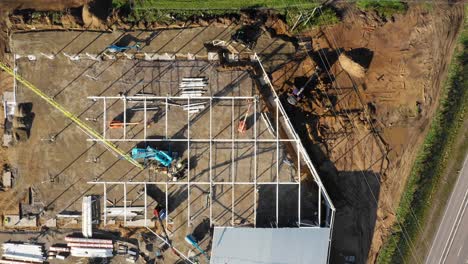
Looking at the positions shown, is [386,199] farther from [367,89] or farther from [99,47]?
[99,47]

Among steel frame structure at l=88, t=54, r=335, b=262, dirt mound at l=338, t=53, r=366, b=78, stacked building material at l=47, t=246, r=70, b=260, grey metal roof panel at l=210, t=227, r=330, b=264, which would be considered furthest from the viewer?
stacked building material at l=47, t=246, r=70, b=260

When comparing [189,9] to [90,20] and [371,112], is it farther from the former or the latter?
[371,112]

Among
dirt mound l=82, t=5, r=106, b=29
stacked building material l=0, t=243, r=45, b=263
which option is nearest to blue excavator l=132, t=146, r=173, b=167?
dirt mound l=82, t=5, r=106, b=29

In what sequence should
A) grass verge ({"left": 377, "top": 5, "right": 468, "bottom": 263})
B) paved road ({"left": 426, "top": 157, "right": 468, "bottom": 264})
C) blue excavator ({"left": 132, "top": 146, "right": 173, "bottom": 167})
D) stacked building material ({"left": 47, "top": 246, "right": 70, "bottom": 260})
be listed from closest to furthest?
blue excavator ({"left": 132, "top": 146, "right": 173, "bottom": 167}), stacked building material ({"left": 47, "top": 246, "right": 70, "bottom": 260}), grass verge ({"left": 377, "top": 5, "right": 468, "bottom": 263}), paved road ({"left": 426, "top": 157, "right": 468, "bottom": 264})

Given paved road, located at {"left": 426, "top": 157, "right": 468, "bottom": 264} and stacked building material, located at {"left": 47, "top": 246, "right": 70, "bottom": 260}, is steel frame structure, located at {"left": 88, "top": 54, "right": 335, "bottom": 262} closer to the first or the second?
stacked building material, located at {"left": 47, "top": 246, "right": 70, "bottom": 260}

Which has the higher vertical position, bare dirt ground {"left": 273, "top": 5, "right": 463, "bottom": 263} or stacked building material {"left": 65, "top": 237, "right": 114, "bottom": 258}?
bare dirt ground {"left": 273, "top": 5, "right": 463, "bottom": 263}

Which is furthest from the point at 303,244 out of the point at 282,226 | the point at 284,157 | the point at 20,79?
the point at 20,79
